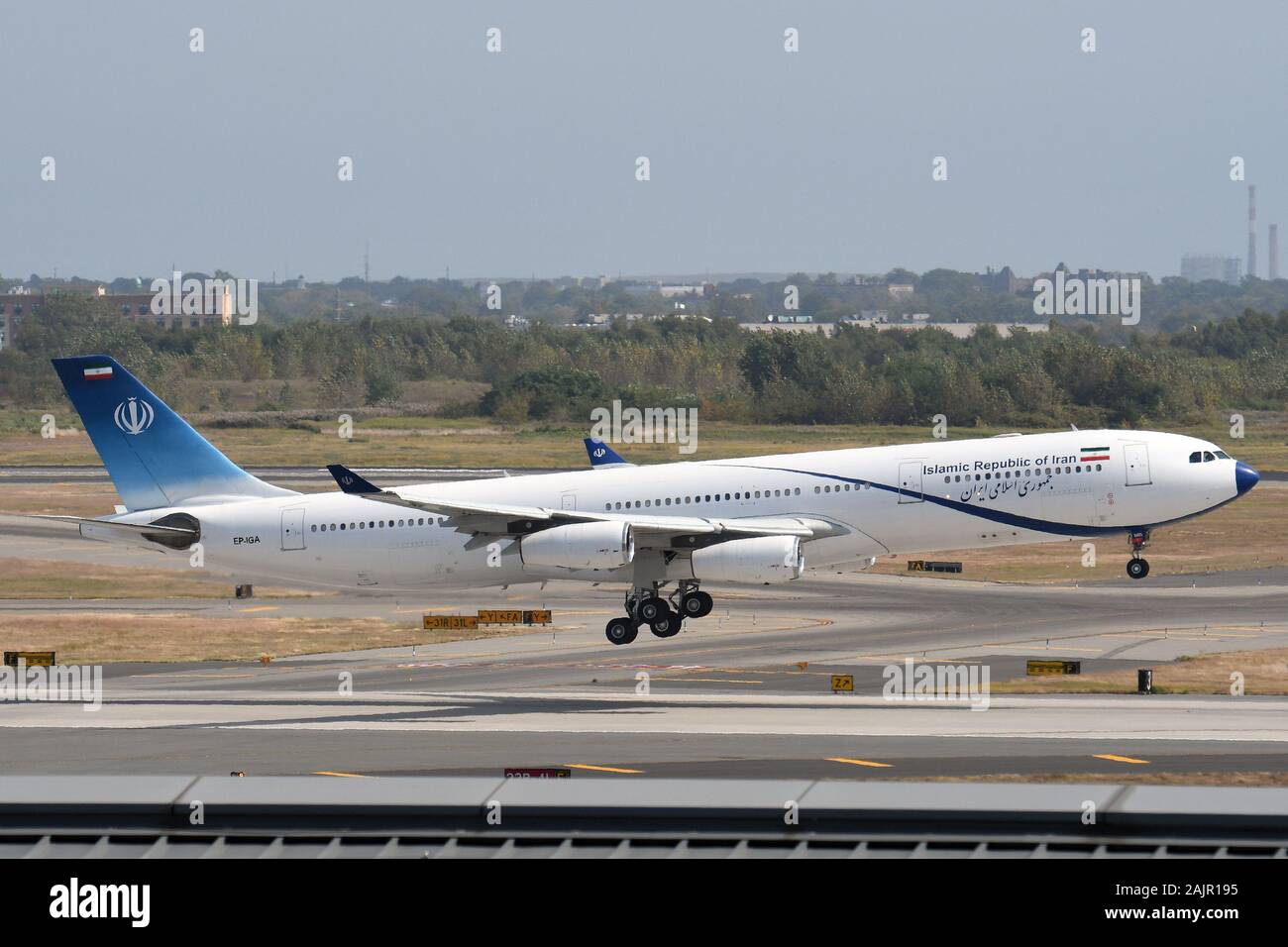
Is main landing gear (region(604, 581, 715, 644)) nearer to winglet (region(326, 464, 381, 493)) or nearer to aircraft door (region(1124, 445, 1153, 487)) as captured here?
winglet (region(326, 464, 381, 493))

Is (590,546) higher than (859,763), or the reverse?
(590,546)

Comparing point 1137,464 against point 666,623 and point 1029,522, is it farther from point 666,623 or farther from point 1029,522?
point 666,623

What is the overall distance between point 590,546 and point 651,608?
13.3 feet

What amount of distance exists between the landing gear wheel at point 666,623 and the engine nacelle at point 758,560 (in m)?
2.95

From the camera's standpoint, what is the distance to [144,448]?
189 ft

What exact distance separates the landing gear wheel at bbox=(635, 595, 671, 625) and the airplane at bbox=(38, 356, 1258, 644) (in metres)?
0.07

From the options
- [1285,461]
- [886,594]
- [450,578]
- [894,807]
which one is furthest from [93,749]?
[1285,461]

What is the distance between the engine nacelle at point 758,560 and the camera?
170 feet

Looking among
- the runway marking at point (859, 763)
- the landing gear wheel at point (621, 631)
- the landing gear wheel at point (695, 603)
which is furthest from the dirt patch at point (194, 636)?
the runway marking at point (859, 763)

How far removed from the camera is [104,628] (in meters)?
70.2

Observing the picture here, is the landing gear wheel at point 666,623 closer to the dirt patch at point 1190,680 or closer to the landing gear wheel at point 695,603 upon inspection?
the landing gear wheel at point 695,603

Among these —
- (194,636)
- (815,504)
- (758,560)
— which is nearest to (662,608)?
(758,560)

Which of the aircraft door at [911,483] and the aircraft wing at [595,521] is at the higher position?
the aircraft door at [911,483]
